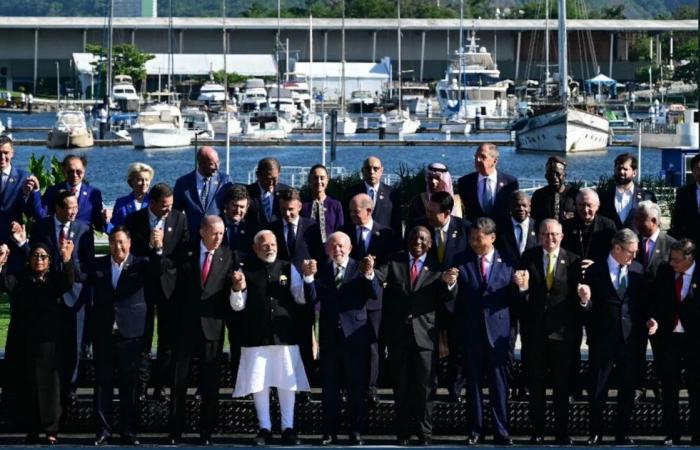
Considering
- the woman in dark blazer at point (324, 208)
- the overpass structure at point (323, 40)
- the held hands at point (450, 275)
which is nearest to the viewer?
the held hands at point (450, 275)

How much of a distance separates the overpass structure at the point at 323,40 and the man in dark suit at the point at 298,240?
→ 12693cm

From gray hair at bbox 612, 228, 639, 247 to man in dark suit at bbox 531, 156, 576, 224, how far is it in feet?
3.14

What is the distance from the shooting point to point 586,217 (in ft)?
46.0

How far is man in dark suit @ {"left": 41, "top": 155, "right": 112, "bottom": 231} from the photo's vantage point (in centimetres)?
1473

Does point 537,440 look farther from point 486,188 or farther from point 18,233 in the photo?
point 18,233

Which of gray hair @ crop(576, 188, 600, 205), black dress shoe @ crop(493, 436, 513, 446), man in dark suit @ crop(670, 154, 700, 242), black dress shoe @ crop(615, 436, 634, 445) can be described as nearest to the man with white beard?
black dress shoe @ crop(493, 436, 513, 446)

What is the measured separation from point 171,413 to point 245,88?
394 ft

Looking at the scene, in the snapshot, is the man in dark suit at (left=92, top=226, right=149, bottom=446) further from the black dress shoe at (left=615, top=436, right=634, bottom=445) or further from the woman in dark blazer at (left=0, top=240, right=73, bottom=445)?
the black dress shoe at (left=615, top=436, right=634, bottom=445)

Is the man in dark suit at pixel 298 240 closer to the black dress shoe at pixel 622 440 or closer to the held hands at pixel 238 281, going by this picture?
the held hands at pixel 238 281

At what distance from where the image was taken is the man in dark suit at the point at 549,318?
13.7 m

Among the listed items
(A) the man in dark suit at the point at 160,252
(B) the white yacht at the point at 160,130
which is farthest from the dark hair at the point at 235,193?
(B) the white yacht at the point at 160,130

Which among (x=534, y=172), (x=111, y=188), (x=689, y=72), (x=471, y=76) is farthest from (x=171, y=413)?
(x=689, y=72)

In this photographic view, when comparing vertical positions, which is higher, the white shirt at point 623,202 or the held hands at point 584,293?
the white shirt at point 623,202

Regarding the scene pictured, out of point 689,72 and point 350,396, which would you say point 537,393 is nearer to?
point 350,396
